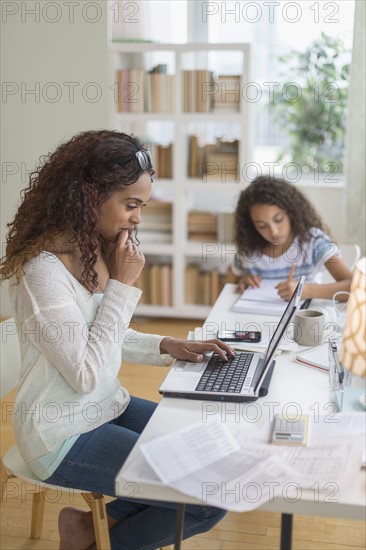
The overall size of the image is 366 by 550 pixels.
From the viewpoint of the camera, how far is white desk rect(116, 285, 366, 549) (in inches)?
52.4

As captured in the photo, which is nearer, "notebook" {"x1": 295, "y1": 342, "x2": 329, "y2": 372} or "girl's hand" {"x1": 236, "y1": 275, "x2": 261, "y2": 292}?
"notebook" {"x1": 295, "y1": 342, "x2": 329, "y2": 372}

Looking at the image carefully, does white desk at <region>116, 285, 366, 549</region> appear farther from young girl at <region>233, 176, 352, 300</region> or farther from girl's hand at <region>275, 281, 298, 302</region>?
young girl at <region>233, 176, 352, 300</region>

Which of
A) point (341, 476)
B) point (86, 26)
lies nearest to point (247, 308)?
point (341, 476)

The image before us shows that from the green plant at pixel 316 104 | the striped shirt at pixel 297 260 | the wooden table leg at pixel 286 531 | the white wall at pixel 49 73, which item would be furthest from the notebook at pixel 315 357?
the green plant at pixel 316 104

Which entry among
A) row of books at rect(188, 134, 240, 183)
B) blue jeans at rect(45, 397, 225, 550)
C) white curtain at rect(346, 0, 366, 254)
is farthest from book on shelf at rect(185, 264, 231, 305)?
blue jeans at rect(45, 397, 225, 550)

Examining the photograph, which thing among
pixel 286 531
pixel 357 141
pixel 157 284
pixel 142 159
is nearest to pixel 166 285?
pixel 157 284

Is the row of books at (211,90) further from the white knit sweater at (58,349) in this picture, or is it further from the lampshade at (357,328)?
the lampshade at (357,328)

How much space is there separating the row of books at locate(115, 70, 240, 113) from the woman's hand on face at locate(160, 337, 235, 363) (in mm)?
2251

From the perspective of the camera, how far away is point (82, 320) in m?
1.78

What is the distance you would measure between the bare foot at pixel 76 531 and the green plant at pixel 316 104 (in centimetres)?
318

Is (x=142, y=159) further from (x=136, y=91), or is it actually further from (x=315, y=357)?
(x=136, y=91)

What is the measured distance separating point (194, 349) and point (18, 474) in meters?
0.54

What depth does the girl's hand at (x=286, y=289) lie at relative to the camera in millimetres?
2523

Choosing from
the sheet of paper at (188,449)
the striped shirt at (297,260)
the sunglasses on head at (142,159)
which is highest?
the sunglasses on head at (142,159)
